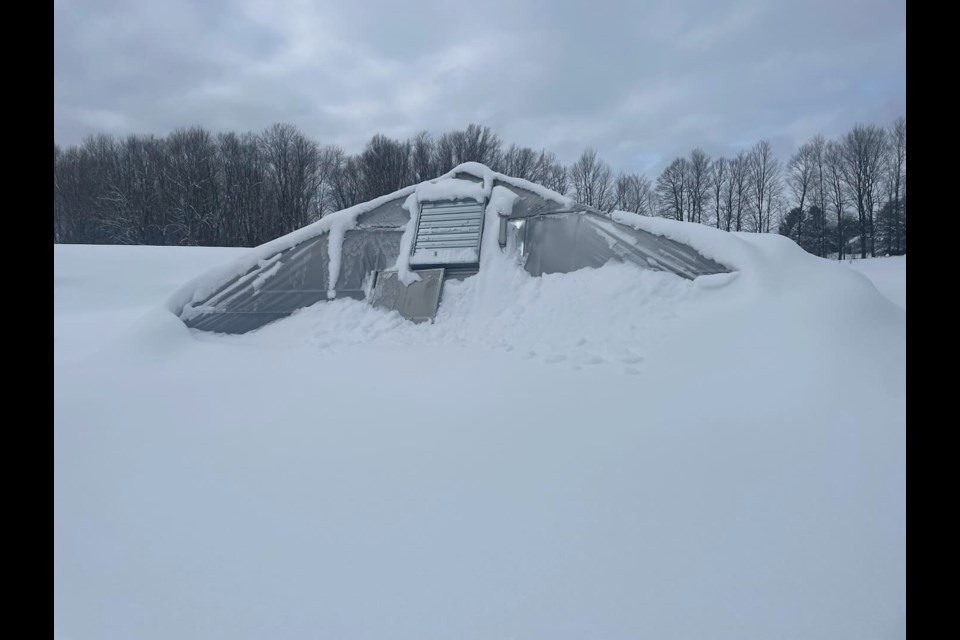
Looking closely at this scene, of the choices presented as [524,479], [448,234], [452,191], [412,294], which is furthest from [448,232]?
[524,479]

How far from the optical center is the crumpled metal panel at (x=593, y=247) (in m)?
5.52

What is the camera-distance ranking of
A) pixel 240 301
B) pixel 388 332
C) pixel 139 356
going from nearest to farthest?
pixel 139 356 < pixel 388 332 < pixel 240 301

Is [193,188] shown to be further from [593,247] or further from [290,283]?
[593,247]

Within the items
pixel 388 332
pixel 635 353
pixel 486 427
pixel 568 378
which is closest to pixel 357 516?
pixel 486 427

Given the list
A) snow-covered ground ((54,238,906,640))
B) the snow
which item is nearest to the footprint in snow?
snow-covered ground ((54,238,906,640))

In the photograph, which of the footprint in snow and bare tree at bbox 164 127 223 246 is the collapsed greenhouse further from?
bare tree at bbox 164 127 223 246

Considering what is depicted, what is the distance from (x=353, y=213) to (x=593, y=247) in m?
3.74

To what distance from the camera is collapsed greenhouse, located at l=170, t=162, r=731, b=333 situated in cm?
636

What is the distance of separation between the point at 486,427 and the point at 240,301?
203 inches

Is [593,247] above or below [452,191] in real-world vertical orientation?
below

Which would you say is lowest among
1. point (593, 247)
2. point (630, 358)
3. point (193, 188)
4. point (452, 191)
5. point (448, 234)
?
point (630, 358)

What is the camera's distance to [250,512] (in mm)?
2227

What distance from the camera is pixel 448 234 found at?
6.88 m

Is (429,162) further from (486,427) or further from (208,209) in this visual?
(486,427)
